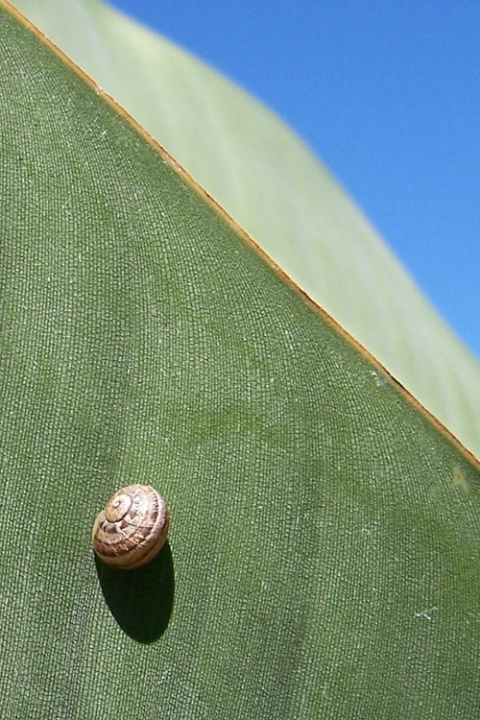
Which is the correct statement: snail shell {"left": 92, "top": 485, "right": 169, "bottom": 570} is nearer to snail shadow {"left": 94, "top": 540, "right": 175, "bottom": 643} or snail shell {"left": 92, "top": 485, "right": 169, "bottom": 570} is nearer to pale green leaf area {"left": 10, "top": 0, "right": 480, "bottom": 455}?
snail shadow {"left": 94, "top": 540, "right": 175, "bottom": 643}

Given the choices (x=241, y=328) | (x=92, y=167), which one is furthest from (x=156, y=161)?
(x=241, y=328)

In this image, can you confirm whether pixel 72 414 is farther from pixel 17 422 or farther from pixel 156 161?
pixel 156 161

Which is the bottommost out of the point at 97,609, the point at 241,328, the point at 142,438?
the point at 97,609

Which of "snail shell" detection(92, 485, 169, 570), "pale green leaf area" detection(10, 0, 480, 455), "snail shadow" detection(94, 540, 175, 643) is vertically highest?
"pale green leaf area" detection(10, 0, 480, 455)

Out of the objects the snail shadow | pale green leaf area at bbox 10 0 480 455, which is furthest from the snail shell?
pale green leaf area at bbox 10 0 480 455

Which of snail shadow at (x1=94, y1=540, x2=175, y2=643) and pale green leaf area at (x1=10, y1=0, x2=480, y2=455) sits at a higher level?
pale green leaf area at (x1=10, y1=0, x2=480, y2=455)

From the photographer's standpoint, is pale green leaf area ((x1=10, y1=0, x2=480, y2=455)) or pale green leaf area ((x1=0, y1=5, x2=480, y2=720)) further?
pale green leaf area ((x1=10, y1=0, x2=480, y2=455))

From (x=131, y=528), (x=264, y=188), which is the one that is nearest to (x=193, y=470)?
(x=131, y=528)
